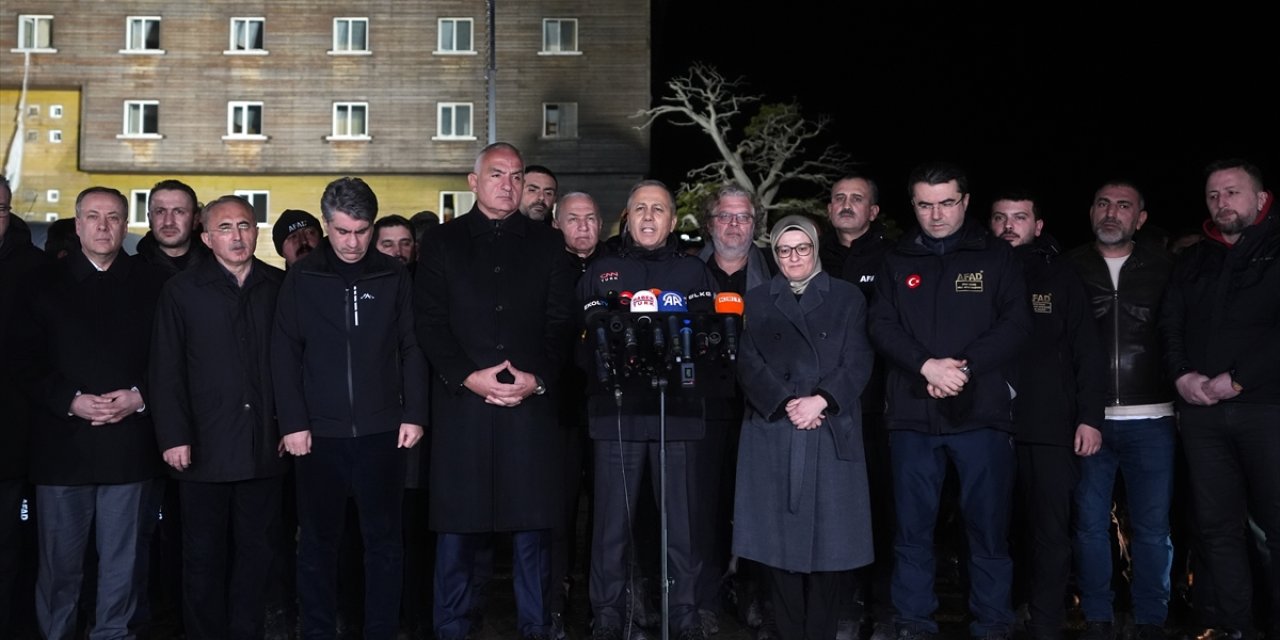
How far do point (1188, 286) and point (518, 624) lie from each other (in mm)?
3700

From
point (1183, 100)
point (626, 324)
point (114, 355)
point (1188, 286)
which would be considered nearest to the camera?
point (626, 324)

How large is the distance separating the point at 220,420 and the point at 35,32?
3083 cm

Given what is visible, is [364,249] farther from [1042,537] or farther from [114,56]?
[114,56]

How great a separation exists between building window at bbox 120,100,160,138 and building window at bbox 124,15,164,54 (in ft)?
4.30

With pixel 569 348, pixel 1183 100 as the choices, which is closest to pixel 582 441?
pixel 569 348

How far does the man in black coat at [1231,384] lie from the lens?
5.94 metres

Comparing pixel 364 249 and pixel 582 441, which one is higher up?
pixel 364 249

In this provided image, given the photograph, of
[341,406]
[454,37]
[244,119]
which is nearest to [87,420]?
[341,406]

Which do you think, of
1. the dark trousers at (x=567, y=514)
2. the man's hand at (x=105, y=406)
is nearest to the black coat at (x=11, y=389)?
the man's hand at (x=105, y=406)

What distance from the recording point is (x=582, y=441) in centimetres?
661

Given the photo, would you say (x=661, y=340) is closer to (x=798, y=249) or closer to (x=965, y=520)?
(x=798, y=249)

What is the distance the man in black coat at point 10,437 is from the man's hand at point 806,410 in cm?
357

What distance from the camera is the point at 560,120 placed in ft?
101

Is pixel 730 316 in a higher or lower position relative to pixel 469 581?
higher
